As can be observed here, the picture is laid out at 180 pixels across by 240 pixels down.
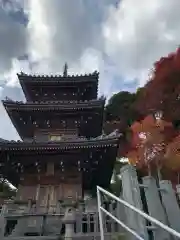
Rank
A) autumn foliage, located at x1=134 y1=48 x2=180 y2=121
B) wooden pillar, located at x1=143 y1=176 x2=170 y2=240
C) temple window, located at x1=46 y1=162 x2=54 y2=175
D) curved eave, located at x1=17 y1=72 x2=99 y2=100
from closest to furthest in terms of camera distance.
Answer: wooden pillar, located at x1=143 y1=176 x2=170 y2=240 → temple window, located at x1=46 y1=162 x2=54 y2=175 → curved eave, located at x1=17 y1=72 x2=99 y2=100 → autumn foliage, located at x1=134 y1=48 x2=180 y2=121

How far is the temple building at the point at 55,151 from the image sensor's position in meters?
13.4

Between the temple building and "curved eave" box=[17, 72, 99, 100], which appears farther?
"curved eave" box=[17, 72, 99, 100]

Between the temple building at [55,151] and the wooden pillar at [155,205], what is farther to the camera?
the temple building at [55,151]

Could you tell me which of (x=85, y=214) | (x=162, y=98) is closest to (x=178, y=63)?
(x=162, y=98)

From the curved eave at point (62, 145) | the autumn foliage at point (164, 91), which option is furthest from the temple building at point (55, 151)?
the autumn foliage at point (164, 91)

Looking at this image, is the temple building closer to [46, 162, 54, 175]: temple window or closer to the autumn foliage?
[46, 162, 54, 175]: temple window

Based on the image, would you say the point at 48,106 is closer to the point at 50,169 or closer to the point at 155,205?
the point at 50,169

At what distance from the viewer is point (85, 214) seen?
7.88 meters

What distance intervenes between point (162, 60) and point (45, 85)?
42.0ft

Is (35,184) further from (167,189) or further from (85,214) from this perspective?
(167,189)

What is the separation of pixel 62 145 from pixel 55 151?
2.09ft

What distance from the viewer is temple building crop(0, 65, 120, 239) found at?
13352mm

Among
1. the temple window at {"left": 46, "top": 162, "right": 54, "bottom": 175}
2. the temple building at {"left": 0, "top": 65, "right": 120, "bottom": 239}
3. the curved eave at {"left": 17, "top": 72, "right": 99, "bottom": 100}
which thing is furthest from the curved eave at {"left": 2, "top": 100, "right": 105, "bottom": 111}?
the temple window at {"left": 46, "top": 162, "right": 54, "bottom": 175}

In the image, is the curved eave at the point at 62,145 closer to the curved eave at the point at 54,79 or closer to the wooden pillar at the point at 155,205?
the curved eave at the point at 54,79
